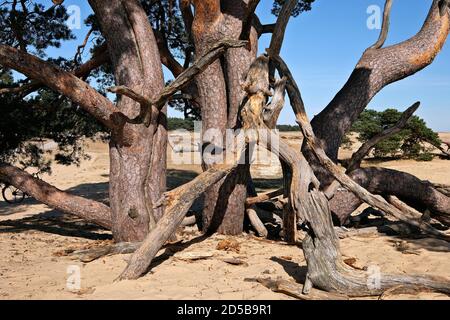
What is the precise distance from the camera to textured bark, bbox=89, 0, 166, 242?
6414 millimetres

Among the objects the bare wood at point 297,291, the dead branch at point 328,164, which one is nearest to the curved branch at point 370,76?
the dead branch at point 328,164

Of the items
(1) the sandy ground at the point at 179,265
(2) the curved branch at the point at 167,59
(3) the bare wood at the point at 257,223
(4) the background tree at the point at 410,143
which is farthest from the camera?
(4) the background tree at the point at 410,143

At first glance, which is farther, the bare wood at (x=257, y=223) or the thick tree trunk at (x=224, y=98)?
the bare wood at (x=257, y=223)

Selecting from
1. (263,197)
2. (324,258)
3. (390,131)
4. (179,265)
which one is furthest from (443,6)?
(179,265)

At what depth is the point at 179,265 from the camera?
541cm

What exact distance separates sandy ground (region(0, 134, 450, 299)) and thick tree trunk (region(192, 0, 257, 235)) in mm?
379

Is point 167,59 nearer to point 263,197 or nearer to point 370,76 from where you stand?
point 263,197

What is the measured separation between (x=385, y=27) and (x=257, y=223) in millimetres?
3609

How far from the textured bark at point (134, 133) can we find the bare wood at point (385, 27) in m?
3.47

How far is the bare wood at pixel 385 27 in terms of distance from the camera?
6.92m

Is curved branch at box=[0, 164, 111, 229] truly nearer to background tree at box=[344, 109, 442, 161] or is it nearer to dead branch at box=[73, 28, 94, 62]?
dead branch at box=[73, 28, 94, 62]

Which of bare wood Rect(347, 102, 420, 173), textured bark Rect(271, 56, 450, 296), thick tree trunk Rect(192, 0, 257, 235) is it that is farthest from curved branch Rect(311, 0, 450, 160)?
textured bark Rect(271, 56, 450, 296)

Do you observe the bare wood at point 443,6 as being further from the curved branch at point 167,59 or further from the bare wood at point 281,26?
the curved branch at point 167,59
